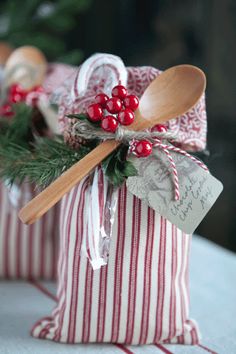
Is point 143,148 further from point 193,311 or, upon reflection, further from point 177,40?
point 177,40

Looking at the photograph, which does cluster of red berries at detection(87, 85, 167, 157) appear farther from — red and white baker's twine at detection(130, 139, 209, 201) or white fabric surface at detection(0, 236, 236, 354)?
white fabric surface at detection(0, 236, 236, 354)

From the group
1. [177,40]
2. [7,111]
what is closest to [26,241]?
[7,111]

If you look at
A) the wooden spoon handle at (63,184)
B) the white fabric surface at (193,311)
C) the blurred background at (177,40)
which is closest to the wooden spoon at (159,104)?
the wooden spoon handle at (63,184)

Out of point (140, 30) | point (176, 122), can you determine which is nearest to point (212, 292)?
point (176, 122)

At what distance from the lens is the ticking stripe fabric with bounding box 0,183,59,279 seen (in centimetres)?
76

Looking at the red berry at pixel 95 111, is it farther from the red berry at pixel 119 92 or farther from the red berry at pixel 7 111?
the red berry at pixel 7 111

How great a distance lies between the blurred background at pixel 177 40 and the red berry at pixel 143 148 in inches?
17.2

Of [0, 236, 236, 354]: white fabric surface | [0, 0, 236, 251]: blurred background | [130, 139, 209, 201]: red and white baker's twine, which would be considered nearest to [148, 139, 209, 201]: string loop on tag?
[130, 139, 209, 201]: red and white baker's twine

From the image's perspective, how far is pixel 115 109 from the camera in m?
0.54

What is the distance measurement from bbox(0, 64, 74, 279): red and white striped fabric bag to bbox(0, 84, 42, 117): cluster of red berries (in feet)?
0.07

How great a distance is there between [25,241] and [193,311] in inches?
9.4

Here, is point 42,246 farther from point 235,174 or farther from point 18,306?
point 235,174

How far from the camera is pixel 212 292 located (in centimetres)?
77

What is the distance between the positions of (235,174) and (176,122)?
503mm
